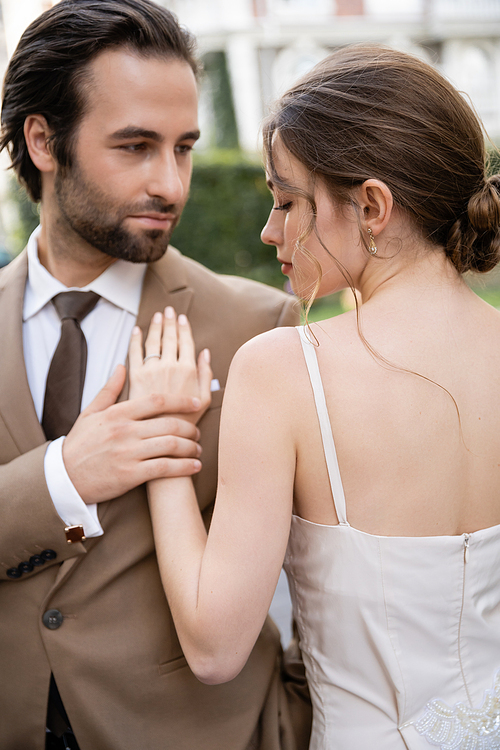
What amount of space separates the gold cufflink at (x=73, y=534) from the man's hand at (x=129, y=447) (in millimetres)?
76

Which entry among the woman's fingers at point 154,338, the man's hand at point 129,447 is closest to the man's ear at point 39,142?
the woman's fingers at point 154,338

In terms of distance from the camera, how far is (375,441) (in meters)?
1.29

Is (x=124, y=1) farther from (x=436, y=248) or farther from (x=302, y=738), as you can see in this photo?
(x=302, y=738)

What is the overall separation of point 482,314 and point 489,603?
0.66m

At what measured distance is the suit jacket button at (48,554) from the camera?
1709 mm

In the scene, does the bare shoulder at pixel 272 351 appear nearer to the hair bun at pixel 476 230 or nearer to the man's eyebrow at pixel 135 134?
the hair bun at pixel 476 230

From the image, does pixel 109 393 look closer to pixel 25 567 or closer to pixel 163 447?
pixel 163 447

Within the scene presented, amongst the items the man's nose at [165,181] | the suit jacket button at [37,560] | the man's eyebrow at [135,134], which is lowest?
the suit jacket button at [37,560]

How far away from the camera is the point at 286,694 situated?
1803mm

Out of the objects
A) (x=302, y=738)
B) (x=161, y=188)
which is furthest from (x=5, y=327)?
(x=302, y=738)

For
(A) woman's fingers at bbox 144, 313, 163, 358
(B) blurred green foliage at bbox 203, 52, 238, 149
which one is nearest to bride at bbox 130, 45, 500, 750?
(A) woman's fingers at bbox 144, 313, 163, 358

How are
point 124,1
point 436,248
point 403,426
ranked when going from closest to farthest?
point 403,426
point 436,248
point 124,1

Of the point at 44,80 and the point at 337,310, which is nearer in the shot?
the point at 44,80

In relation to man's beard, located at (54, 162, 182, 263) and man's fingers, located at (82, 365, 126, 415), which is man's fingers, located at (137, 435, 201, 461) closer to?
man's fingers, located at (82, 365, 126, 415)
